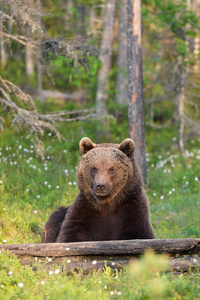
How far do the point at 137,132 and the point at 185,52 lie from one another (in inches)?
141

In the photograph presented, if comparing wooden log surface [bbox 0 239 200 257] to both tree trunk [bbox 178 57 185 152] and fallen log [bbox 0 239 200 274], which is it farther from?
tree trunk [bbox 178 57 185 152]

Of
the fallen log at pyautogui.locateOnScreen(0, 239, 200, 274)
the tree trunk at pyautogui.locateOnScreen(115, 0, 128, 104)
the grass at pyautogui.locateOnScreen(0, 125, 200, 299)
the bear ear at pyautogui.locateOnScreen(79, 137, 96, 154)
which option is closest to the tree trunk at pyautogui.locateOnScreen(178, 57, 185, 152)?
the grass at pyautogui.locateOnScreen(0, 125, 200, 299)

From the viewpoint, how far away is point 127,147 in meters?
6.17

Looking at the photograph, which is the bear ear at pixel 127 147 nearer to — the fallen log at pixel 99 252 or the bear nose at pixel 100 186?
the bear nose at pixel 100 186

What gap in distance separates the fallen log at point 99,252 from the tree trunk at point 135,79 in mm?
5407

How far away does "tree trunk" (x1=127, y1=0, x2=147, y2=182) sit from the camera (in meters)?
10.5

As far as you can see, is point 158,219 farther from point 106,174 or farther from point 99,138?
point 99,138

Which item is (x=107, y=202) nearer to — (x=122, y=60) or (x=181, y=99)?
(x=181, y=99)

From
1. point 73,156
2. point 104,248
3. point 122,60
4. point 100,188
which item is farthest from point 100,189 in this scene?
point 122,60

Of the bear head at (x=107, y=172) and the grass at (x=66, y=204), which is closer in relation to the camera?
the grass at (x=66, y=204)

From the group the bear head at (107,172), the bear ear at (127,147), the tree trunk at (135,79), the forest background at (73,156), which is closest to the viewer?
the forest background at (73,156)

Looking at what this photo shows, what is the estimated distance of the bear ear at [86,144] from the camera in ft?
20.2

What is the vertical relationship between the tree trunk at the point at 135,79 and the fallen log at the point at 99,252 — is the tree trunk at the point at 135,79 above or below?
above

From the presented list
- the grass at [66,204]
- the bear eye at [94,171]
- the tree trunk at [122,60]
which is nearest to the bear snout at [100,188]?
the bear eye at [94,171]
